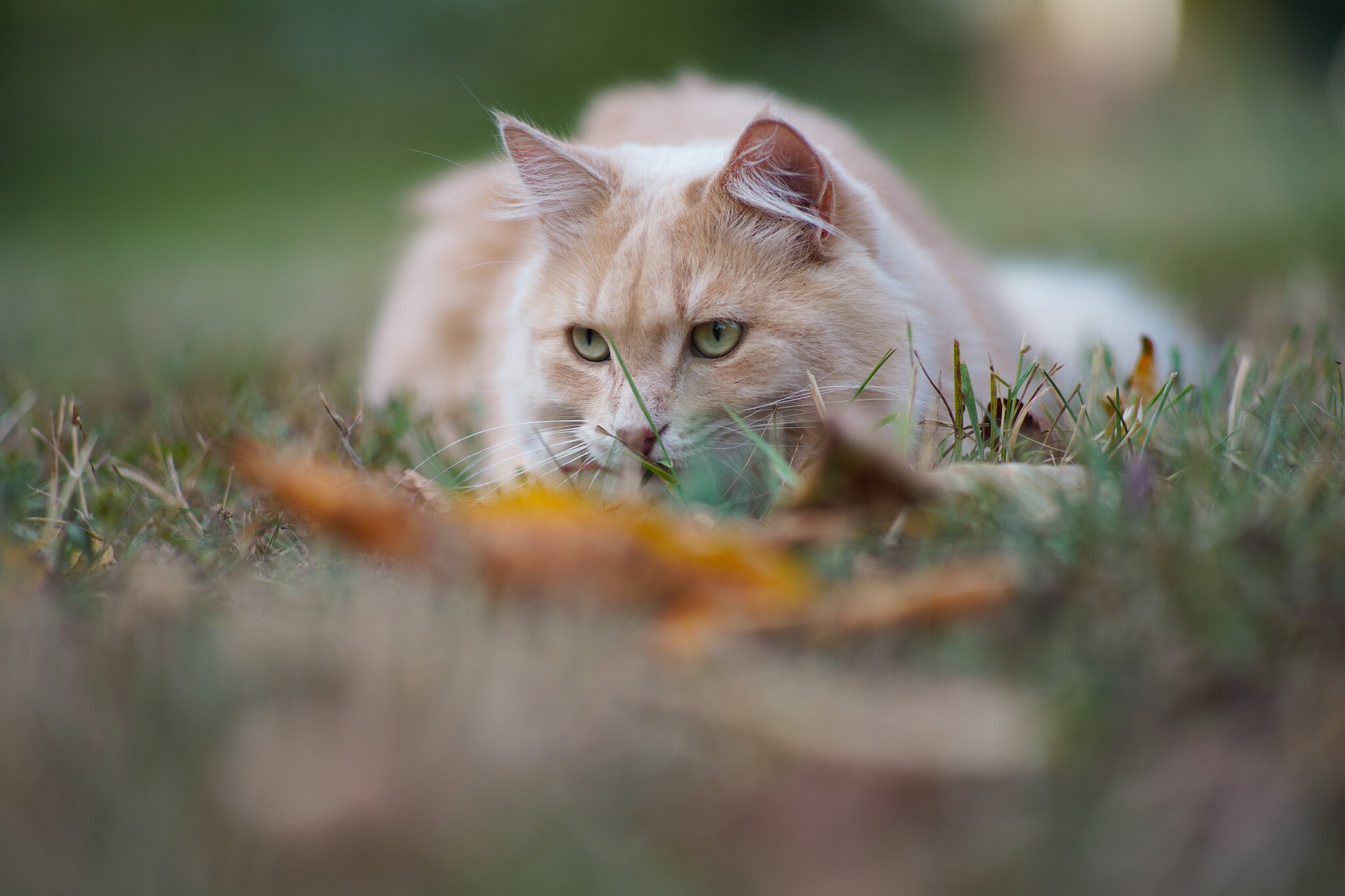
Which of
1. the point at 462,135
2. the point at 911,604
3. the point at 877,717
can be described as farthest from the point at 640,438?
the point at 462,135

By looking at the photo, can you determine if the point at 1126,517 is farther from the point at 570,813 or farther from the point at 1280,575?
the point at 570,813

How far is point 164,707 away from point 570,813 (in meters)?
0.32

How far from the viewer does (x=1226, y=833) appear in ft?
2.16

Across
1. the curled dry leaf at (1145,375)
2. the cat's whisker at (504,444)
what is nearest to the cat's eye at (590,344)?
the cat's whisker at (504,444)

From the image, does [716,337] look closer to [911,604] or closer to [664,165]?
[664,165]

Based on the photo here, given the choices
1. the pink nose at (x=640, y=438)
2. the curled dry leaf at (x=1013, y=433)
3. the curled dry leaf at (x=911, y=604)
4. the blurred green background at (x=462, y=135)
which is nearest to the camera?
the curled dry leaf at (x=911, y=604)

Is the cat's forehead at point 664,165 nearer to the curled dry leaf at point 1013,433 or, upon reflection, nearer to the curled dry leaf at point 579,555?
the curled dry leaf at point 1013,433

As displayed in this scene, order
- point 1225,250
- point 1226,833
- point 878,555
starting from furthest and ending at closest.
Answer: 1. point 1225,250
2. point 878,555
3. point 1226,833

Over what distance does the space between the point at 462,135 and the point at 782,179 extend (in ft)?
31.7

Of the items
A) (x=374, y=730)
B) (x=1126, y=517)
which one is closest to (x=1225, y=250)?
(x=1126, y=517)

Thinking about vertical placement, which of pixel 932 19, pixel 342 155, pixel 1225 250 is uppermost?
pixel 932 19

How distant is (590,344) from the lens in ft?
5.59

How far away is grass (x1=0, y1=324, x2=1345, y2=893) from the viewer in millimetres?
638

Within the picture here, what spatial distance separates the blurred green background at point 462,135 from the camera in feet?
11.3
